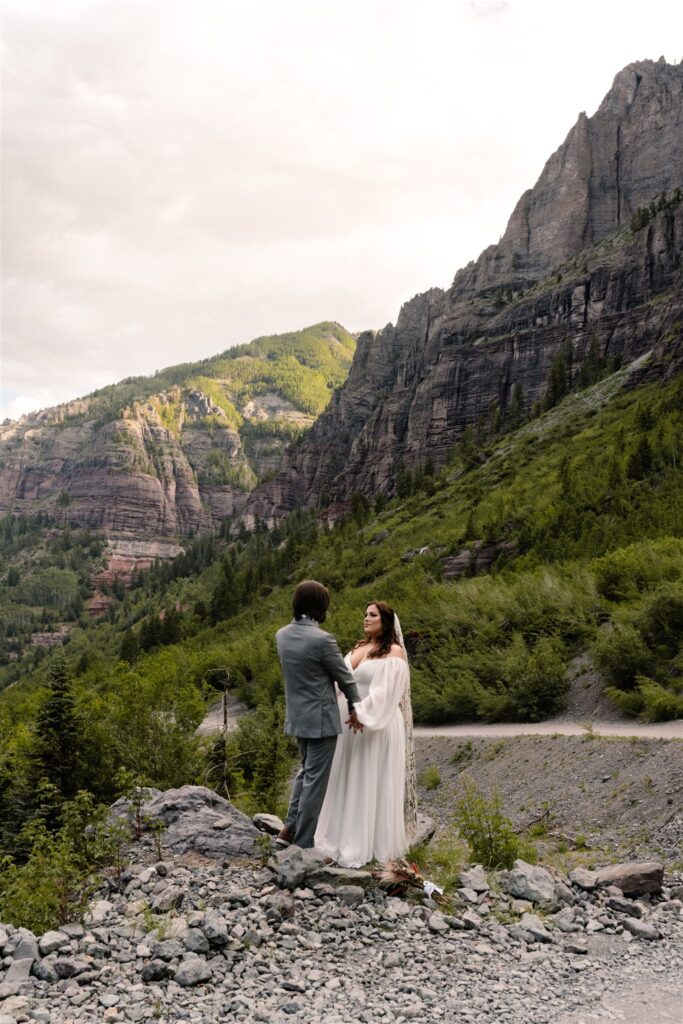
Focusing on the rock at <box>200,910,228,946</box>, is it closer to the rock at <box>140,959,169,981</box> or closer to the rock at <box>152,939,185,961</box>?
the rock at <box>152,939,185,961</box>

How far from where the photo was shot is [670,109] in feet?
486

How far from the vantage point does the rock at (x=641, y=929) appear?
248 inches

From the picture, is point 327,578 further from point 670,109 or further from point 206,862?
point 670,109

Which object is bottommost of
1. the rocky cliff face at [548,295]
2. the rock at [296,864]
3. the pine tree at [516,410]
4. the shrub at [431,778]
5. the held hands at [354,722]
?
the shrub at [431,778]

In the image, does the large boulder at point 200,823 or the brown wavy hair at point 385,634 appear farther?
the large boulder at point 200,823

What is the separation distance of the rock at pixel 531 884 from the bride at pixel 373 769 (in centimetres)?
116

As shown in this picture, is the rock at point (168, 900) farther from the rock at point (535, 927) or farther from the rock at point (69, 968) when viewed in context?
the rock at point (535, 927)

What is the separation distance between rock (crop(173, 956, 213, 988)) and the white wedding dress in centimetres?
200

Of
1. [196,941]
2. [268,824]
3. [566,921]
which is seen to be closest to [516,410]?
[268,824]

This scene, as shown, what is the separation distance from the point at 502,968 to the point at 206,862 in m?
3.21

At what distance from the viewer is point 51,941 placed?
5637 millimetres

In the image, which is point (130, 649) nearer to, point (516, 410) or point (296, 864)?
point (516, 410)

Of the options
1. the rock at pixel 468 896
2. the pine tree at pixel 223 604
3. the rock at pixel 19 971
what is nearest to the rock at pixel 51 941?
the rock at pixel 19 971

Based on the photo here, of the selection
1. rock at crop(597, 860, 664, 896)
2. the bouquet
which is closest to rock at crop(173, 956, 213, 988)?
the bouquet
